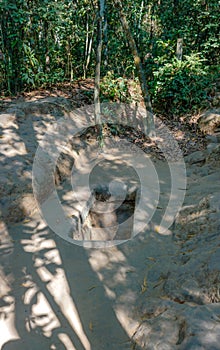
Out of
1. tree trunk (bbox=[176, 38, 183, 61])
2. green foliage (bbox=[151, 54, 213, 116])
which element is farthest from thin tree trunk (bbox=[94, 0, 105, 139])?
tree trunk (bbox=[176, 38, 183, 61])

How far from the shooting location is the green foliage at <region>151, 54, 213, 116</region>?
312 inches

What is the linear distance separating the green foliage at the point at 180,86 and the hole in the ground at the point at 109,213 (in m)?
4.09

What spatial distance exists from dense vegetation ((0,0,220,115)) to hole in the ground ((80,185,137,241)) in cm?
366

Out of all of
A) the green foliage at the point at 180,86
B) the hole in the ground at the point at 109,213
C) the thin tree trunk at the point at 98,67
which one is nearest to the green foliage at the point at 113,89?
the green foliage at the point at 180,86

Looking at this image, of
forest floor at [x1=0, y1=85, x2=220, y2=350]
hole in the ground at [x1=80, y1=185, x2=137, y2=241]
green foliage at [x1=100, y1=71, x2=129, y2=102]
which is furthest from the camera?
green foliage at [x1=100, y1=71, x2=129, y2=102]

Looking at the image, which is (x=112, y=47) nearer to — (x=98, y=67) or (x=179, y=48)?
(x=179, y=48)

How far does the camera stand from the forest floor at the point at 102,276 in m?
2.42

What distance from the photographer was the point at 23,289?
298 centimetres

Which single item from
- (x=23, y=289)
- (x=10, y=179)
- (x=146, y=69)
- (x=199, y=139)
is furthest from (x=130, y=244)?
(x=146, y=69)

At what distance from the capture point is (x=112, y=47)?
9.34 metres

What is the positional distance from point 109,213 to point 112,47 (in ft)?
21.5

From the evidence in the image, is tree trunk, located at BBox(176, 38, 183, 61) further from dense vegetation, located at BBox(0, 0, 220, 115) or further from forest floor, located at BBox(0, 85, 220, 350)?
forest floor, located at BBox(0, 85, 220, 350)

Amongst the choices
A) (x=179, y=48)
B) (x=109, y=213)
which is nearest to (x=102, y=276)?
(x=109, y=213)

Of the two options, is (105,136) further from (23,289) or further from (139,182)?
(23,289)
